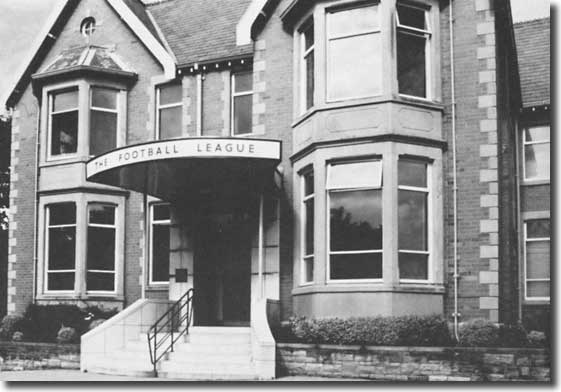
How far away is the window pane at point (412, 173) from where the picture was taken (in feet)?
53.9

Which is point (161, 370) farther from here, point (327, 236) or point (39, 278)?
point (39, 278)

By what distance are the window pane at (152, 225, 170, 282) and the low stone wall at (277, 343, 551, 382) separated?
6808 mm

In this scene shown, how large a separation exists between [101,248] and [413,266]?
883cm

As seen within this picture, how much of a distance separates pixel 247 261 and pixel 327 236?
143 inches

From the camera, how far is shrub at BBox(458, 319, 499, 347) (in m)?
14.8

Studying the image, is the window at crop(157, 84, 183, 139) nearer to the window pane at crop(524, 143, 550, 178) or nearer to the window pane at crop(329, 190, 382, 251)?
the window pane at crop(329, 190, 382, 251)

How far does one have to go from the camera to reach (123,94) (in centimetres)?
2227

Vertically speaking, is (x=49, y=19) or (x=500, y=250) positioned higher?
(x=49, y=19)

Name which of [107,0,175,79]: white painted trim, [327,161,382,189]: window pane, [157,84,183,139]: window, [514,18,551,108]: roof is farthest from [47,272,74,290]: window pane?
[514,18,551,108]: roof

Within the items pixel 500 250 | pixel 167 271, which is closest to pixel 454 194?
pixel 500 250

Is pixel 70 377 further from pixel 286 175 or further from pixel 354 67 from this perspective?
pixel 354 67

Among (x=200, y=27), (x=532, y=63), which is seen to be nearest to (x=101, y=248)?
(x=200, y=27)

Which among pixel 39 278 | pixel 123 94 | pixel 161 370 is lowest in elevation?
pixel 161 370

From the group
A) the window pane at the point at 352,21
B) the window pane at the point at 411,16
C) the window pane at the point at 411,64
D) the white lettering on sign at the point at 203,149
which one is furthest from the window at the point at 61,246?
the window pane at the point at 411,16
